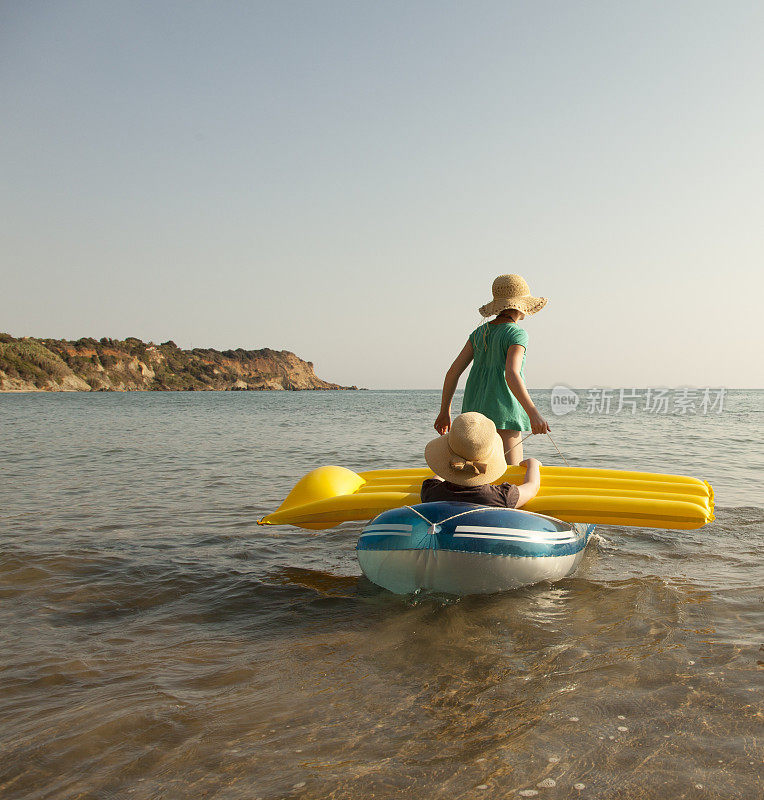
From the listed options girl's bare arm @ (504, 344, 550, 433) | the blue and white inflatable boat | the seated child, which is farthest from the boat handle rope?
girl's bare arm @ (504, 344, 550, 433)

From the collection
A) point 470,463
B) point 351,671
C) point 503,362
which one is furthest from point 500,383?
point 351,671

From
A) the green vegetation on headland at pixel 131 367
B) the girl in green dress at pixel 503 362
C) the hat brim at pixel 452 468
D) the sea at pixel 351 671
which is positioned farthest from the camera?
the green vegetation on headland at pixel 131 367

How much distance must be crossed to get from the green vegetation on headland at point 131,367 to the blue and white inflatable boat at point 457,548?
7509 cm

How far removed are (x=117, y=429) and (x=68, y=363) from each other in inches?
2702

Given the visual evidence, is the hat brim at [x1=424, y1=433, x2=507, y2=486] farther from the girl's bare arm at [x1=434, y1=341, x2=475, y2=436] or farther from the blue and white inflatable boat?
the girl's bare arm at [x1=434, y1=341, x2=475, y2=436]

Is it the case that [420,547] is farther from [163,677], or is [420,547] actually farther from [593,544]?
[593,544]

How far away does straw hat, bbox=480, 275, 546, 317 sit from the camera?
4.34m

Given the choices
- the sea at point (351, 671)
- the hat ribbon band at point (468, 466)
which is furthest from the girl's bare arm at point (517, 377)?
the sea at point (351, 671)

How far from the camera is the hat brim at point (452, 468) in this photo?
11.6 ft

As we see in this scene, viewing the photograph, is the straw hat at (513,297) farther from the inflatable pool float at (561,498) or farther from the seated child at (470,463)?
the inflatable pool float at (561,498)

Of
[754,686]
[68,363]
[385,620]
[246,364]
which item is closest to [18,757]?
[385,620]

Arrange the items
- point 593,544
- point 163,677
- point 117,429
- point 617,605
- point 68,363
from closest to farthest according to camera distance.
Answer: point 163,677 < point 617,605 < point 593,544 < point 117,429 < point 68,363

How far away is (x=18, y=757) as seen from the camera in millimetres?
2148

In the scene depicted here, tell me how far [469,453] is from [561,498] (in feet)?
3.53
